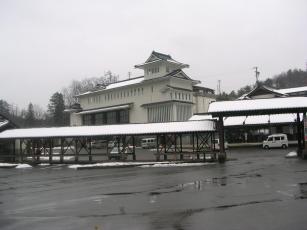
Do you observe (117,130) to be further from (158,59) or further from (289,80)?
(289,80)

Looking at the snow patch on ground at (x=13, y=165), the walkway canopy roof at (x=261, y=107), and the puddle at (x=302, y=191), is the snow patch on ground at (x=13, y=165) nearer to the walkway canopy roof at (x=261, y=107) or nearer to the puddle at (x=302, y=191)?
the walkway canopy roof at (x=261, y=107)

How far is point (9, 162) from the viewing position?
42625mm

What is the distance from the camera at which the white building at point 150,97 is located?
6512 cm

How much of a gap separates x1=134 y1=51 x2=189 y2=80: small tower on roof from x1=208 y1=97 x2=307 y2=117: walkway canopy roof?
34.6m

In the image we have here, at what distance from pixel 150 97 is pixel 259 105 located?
120 ft

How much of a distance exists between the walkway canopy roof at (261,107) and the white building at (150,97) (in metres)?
30.7

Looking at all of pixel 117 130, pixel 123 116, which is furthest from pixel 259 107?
pixel 123 116

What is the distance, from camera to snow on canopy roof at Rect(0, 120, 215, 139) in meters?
34.3

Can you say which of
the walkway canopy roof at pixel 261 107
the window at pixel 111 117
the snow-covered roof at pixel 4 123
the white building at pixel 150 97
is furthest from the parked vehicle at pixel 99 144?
the walkway canopy roof at pixel 261 107

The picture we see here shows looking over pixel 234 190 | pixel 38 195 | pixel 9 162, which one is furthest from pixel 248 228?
pixel 9 162

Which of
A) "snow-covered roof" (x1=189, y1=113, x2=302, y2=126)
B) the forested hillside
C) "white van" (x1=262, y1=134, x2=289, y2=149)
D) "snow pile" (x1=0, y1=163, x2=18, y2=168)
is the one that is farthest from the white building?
the forested hillside

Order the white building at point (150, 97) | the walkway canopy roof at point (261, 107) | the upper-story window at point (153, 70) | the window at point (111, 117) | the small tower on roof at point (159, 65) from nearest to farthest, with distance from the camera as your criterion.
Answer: the walkway canopy roof at point (261, 107) → the white building at point (150, 97) → the small tower on roof at point (159, 65) → the upper-story window at point (153, 70) → the window at point (111, 117)

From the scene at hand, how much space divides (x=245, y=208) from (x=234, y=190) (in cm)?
375

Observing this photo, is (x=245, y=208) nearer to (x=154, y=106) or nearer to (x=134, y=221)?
(x=134, y=221)
